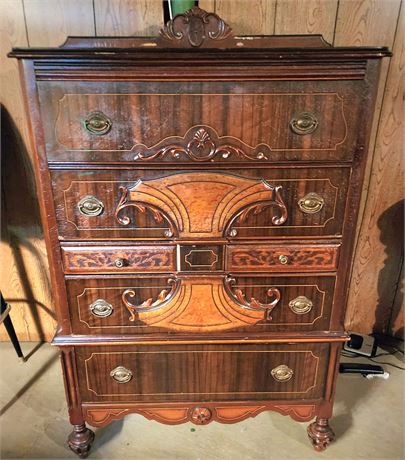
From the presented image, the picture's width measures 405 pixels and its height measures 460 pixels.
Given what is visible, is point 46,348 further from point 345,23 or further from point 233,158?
point 345,23

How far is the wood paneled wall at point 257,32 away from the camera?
1.49 meters

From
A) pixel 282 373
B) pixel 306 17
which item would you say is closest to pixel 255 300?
pixel 282 373

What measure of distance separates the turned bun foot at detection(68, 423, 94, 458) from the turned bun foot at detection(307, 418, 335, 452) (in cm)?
83

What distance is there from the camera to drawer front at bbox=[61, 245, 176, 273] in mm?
1156

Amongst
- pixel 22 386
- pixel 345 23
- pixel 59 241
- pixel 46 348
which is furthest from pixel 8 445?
pixel 345 23

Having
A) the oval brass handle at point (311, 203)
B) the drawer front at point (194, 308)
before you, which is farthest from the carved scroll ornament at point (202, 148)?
the drawer front at point (194, 308)

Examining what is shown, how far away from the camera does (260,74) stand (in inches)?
39.3

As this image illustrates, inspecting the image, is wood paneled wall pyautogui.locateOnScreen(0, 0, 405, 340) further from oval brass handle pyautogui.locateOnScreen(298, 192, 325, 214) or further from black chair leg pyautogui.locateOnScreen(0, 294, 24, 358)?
oval brass handle pyautogui.locateOnScreen(298, 192, 325, 214)

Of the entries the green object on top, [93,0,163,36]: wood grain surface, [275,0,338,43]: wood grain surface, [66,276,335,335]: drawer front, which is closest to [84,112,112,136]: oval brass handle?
[66,276,335,335]: drawer front

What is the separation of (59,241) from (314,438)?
3.80ft

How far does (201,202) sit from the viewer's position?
1.11 m

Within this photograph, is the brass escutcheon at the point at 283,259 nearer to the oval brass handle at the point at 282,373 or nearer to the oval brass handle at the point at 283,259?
the oval brass handle at the point at 283,259

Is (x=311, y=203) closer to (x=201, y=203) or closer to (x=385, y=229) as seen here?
(x=201, y=203)

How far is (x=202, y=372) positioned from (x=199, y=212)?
22.9 inches
